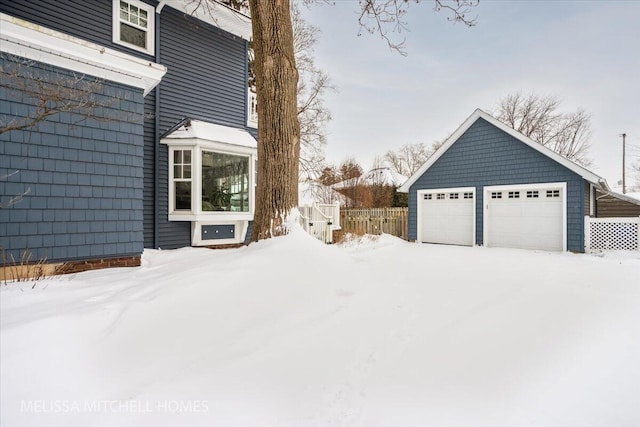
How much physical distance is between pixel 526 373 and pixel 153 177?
8896 mm

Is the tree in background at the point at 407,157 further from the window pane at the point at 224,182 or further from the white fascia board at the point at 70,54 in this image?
the white fascia board at the point at 70,54

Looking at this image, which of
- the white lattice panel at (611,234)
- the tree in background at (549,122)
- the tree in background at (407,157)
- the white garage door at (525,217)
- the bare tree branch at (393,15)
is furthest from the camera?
the tree in background at (407,157)

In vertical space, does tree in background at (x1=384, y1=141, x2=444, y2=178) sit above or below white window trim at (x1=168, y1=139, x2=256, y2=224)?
above

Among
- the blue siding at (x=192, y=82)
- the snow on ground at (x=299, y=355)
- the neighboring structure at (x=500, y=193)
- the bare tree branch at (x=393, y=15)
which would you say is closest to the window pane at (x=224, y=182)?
the blue siding at (x=192, y=82)

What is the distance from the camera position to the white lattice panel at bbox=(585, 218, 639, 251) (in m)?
9.81

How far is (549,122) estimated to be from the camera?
2430 centimetres

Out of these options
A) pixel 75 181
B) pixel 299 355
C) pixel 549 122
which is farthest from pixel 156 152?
pixel 549 122

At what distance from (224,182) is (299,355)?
7.50m

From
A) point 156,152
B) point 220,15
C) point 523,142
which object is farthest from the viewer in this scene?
point 523,142

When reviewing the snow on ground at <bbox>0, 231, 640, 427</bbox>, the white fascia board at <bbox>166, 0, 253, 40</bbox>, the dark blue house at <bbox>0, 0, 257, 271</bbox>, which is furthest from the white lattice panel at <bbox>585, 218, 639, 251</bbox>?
the white fascia board at <bbox>166, 0, 253, 40</bbox>

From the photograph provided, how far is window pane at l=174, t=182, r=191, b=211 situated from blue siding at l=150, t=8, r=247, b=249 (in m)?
0.29

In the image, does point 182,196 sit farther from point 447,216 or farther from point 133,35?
point 447,216

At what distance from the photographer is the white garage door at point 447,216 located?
12469 millimetres

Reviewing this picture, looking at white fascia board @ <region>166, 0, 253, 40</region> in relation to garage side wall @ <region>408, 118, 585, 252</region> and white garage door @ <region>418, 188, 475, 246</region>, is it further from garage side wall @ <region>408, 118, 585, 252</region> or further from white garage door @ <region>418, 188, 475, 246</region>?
white garage door @ <region>418, 188, 475, 246</region>
